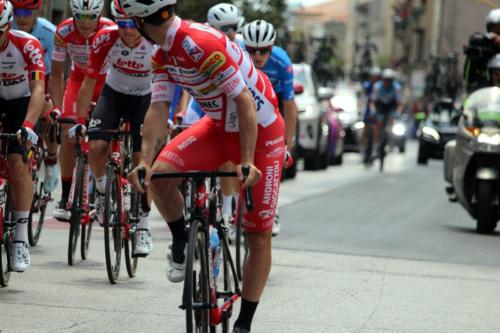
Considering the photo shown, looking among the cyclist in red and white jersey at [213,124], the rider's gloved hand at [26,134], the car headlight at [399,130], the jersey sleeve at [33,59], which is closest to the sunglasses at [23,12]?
the jersey sleeve at [33,59]

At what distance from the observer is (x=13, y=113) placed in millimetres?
9758

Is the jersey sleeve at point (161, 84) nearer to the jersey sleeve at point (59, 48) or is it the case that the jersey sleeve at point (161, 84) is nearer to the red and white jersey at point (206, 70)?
the red and white jersey at point (206, 70)

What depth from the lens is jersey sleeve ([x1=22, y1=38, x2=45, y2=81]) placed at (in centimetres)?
943

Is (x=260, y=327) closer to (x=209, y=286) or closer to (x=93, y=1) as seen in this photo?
(x=209, y=286)

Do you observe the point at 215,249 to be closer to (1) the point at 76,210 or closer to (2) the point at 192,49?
(2) the point at 192,49

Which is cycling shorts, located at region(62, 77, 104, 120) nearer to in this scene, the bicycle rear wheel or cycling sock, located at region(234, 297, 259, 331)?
the bicycle rear wheel

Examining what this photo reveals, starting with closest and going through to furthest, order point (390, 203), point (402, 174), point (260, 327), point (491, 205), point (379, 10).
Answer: point (260, 327)
point (491, 205)
point (390, 203)
point (402, 174)
point (379, 10)

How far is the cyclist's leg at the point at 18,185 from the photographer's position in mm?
9375

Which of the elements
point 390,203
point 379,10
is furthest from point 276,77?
point 379,10

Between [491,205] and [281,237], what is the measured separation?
2.49 m

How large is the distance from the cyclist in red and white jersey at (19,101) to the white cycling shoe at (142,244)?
907 millimetres

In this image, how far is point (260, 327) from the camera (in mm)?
8375

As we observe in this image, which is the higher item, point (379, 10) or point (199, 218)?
point (199, 218)

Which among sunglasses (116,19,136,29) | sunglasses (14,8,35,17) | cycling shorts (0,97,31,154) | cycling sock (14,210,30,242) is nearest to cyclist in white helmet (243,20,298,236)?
sunglasses (116,19,136,29)
